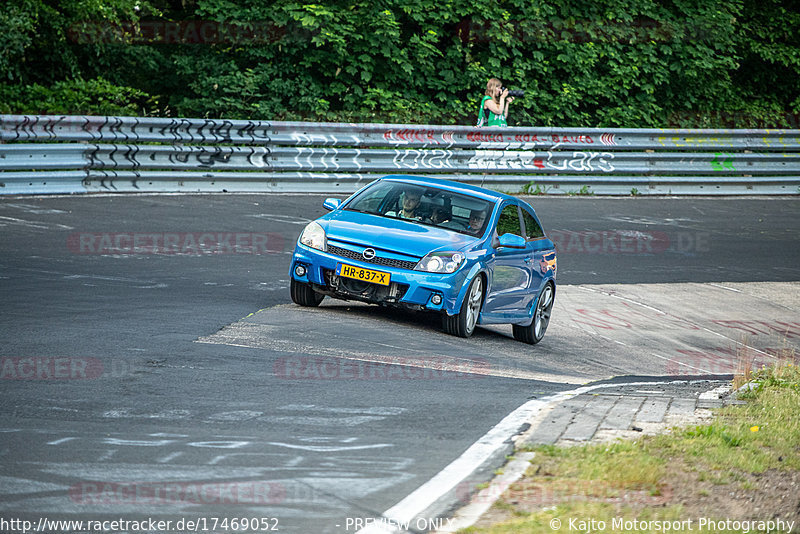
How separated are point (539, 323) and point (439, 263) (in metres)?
2.15

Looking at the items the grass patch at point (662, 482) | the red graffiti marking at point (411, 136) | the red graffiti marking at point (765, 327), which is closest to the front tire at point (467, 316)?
the grass patch at point (662, 482)

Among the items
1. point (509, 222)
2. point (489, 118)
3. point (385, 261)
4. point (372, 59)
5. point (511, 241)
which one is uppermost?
point (372, 59)

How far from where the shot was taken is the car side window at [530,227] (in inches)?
499

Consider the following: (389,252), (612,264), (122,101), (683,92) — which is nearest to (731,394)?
(389,252)

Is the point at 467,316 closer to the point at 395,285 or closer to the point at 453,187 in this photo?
the point at 395,285

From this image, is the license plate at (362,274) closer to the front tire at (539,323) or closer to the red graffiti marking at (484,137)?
the front tire at (539,323)

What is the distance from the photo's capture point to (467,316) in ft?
36.4

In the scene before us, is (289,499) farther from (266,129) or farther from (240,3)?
(240,3)

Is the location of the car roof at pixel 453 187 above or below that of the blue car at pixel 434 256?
above

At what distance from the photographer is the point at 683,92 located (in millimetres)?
28891

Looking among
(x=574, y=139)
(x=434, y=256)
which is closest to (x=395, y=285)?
(x=434, y=256)

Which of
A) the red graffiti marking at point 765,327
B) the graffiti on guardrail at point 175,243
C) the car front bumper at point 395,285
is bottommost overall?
the red graffiti marking at point 765,327

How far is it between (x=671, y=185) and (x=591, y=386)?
54.9ft

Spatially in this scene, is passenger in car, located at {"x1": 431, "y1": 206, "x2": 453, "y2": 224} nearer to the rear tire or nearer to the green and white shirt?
the rear tire
